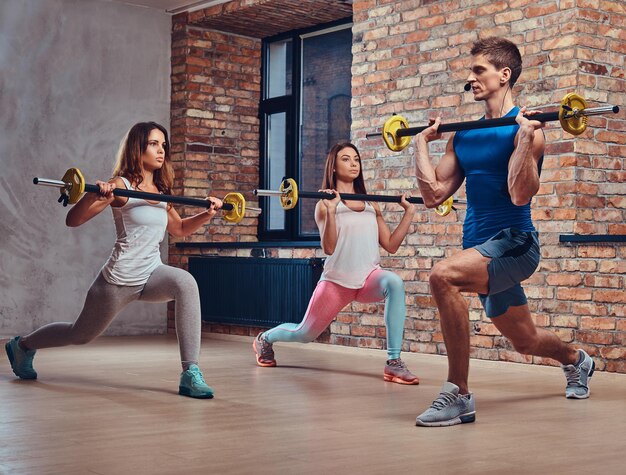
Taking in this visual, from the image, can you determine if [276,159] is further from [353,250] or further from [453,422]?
[453,422]

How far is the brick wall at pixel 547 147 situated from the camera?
5770 mm

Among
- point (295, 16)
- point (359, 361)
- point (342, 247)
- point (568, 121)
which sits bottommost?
point (359, 361)

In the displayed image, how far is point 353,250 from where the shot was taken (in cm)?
570

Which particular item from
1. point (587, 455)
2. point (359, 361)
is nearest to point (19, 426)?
point (587, 455)

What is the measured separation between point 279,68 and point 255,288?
2167 mm

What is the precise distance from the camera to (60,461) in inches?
125

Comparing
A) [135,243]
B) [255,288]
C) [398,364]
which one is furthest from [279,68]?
[135,243]

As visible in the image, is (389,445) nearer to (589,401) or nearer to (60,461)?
(60,461)

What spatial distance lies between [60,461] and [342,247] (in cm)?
277

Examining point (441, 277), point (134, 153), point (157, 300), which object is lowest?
point (157, 300)

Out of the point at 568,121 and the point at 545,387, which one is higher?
the point at 568,121

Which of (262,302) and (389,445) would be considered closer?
(389,445)

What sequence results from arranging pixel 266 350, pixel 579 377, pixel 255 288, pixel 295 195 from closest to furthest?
pixel 579 377 → pixel 295 195 → pixel 266 350 → pixel 255 288

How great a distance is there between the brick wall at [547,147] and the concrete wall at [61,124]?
3.97ft
